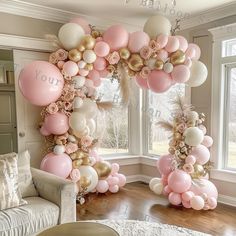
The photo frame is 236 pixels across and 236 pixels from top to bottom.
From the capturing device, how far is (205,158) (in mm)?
3385

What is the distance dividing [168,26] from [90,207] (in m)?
2.48

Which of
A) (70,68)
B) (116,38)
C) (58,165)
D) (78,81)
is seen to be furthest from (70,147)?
(116,38)

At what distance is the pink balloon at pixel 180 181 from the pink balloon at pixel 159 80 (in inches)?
41.8

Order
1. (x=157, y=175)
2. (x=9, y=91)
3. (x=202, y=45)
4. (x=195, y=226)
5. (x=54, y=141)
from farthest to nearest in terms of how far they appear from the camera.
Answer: (x=9, y=91), (x=157, y=175), (x=202, y=45), (x=54, y=141), (x=195, y=226)

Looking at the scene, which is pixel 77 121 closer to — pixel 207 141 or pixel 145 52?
pixel 145 52

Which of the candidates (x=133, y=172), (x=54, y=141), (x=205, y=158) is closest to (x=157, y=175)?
(x=133, y=172)

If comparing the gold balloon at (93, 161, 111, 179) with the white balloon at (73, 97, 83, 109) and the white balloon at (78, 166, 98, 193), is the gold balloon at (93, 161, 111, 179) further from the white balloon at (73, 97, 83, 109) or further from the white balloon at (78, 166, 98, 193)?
the white balloon at (73, 97, 83, 109)

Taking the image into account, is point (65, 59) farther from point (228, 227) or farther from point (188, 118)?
point (228, 227)

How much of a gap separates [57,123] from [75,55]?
2.75 feet

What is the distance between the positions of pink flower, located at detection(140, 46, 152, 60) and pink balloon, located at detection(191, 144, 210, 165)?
4.26 ft

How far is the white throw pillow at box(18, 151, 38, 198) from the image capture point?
8.66ft

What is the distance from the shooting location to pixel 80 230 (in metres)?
1.94

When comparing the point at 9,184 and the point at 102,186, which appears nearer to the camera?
the point at 9,184

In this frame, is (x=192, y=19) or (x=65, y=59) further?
(x=192, y=19)
